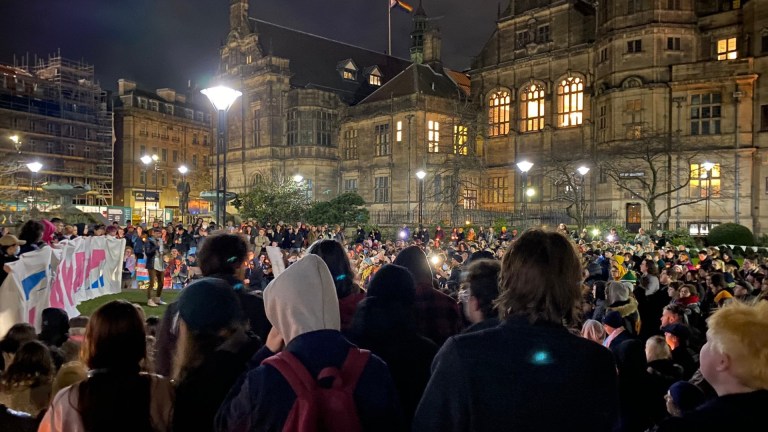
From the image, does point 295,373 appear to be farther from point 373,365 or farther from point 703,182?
point 703,182

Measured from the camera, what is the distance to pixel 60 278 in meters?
12.4

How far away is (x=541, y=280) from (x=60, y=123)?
241 ft

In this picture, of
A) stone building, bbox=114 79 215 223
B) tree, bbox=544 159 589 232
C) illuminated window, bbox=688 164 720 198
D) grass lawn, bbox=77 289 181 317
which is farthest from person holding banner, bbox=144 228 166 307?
stone building, bbox=114 79 215 223

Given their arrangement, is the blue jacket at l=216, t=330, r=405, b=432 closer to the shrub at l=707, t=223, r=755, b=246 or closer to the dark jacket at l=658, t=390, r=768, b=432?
the dark jacket at l=658, t=390, r=768, b=432

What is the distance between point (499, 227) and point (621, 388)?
3064 cm

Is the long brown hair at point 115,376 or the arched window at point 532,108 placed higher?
the arched window at point 532,108

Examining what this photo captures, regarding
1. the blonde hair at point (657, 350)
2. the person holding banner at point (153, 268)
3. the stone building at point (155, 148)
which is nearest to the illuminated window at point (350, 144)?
the stone building at point (155, 148)

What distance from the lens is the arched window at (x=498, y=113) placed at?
45.6 meters

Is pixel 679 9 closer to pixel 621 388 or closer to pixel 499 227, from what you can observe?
pixel 499 227

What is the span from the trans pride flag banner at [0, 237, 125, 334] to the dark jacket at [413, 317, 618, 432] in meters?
8.10

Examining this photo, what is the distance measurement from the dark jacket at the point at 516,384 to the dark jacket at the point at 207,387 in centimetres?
138

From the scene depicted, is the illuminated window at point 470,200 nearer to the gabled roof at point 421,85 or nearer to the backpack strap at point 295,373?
the gabled roof at point 421,85

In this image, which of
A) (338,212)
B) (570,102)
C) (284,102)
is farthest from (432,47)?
(338,212)

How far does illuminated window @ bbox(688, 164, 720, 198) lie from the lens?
35312 millimetres
